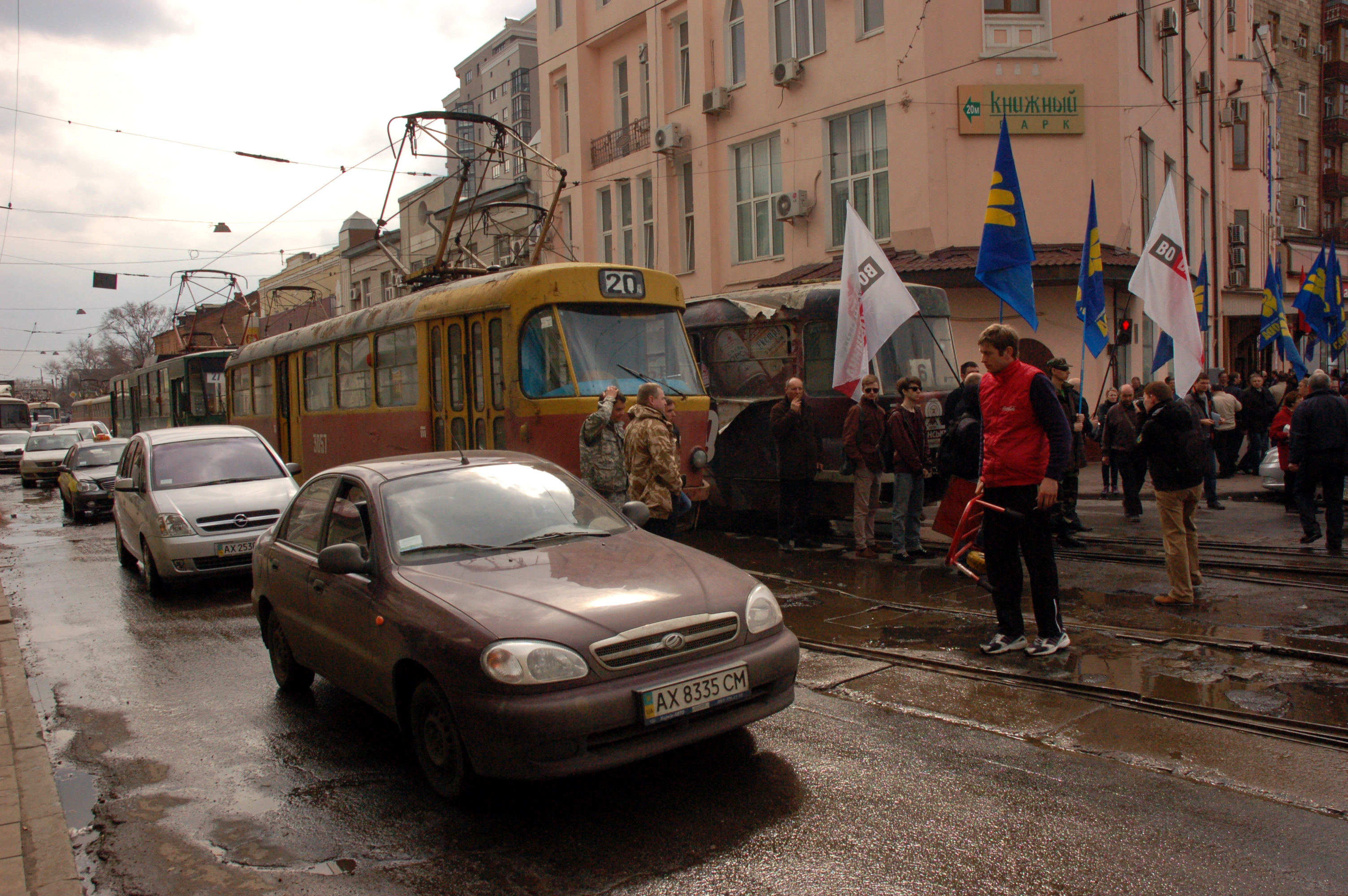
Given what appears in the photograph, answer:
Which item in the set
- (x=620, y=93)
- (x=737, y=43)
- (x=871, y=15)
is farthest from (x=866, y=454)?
(x=620, y=93)

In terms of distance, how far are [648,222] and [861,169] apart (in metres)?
8.01

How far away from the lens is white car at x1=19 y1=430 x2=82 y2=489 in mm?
26109

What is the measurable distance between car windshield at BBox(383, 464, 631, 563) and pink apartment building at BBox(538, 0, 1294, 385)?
13.2m

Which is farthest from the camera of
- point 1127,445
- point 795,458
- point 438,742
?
point 1127,445

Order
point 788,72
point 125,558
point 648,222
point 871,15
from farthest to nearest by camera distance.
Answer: point 648,222
point 788,72
point 871,15
point 125,558

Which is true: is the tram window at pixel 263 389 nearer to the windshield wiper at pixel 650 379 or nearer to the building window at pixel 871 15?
the windshield wiper at pixel 650 379

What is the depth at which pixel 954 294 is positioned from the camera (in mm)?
19828

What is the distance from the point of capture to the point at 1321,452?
9.65m

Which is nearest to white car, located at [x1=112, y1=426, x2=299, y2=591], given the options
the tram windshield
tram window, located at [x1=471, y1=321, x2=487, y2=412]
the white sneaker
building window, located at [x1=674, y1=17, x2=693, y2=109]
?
tram window, located at [x1=471, y1=321, x2=487, y2=412]

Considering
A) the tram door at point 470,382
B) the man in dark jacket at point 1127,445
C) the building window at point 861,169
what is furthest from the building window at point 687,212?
the tram door at point 470,382

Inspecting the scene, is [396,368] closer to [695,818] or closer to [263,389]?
[263,389]

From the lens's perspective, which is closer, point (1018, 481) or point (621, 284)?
Answer: point (1018, 481)

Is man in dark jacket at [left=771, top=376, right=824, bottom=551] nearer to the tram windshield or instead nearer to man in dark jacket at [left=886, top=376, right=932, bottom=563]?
man in dark jacket at [left=886, top=376, right=932, bottom=563]

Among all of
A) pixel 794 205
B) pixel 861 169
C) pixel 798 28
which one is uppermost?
pixel 798 28
